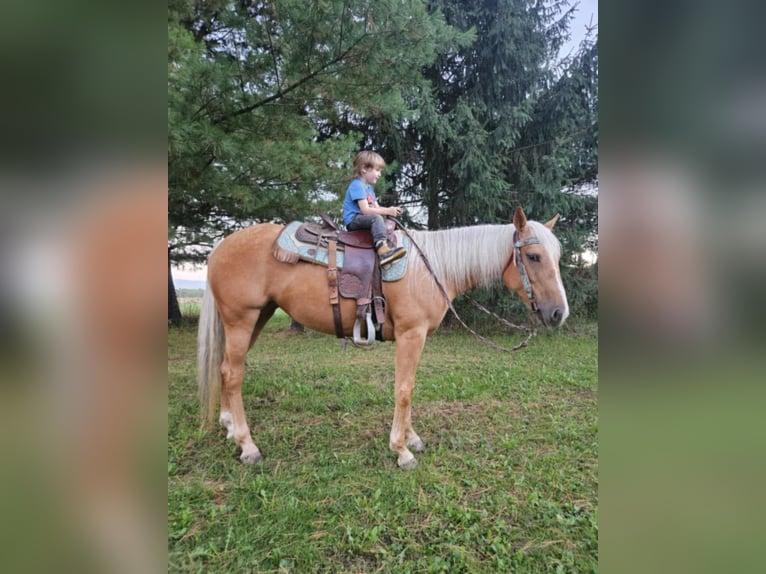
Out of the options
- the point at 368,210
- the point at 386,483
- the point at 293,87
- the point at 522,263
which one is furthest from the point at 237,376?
the point at 293,87

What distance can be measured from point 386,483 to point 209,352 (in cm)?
154

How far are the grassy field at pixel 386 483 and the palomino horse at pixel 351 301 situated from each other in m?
0.28

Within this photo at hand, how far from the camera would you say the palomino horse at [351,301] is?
2381 mm

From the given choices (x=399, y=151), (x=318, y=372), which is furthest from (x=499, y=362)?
(x=399, y=151)

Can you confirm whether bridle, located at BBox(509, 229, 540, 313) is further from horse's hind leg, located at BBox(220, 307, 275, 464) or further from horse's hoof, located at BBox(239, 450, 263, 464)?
horse's hoof, located at BBox(239, 450, 263, 464)

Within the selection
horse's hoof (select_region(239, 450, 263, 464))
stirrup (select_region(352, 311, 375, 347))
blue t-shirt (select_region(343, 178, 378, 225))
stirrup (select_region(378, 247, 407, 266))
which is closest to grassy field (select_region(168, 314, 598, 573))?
horse's hoof (select_region(239, 450, 263, 464))

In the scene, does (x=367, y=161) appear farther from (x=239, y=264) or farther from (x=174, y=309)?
(x=174, y=309)

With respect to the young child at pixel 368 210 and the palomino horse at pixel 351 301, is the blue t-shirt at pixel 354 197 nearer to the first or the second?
the young child at pixel 368 210

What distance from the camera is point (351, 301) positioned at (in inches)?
93.8

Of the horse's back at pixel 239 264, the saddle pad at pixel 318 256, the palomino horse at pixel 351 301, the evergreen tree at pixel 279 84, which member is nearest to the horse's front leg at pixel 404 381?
the palomino horse at pixel 351 301
